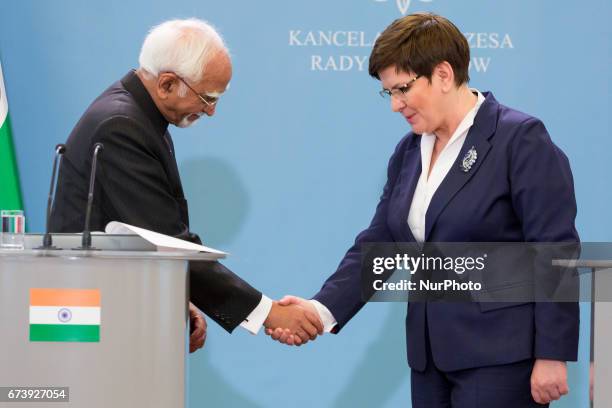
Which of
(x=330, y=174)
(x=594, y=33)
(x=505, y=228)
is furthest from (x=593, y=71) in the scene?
(x=505, y=228)

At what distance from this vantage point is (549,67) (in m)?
3.81

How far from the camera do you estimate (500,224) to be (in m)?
2.31

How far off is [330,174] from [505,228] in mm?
1607

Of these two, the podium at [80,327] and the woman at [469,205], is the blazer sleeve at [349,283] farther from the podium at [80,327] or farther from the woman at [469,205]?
the podium at [80,327]

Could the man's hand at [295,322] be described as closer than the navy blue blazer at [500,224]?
No

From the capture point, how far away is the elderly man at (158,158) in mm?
2502

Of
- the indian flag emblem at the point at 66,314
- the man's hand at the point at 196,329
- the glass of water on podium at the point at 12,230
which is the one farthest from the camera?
the man's hand at the point at 196,329

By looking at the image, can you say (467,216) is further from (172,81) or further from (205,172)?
(205,172)

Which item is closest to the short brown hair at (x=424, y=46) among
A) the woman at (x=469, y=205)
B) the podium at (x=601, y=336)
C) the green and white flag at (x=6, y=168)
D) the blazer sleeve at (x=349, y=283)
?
the woman at (x=469, y=205)

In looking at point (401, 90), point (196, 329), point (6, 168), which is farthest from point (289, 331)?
point (6, 168)

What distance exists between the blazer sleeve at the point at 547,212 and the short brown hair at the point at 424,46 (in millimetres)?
343

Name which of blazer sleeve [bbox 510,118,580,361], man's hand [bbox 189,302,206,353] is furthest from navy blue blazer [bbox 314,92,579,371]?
man's hand [bbox 189,302,206,353]

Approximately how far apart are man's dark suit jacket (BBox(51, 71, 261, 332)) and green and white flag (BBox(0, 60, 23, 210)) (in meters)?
1.24

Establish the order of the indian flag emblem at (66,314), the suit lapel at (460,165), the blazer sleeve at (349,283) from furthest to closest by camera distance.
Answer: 1. the blazer sleeve at (349,283)
2. the suit lapel at (460,165)
3. the indian flag emblem at (66,314)
